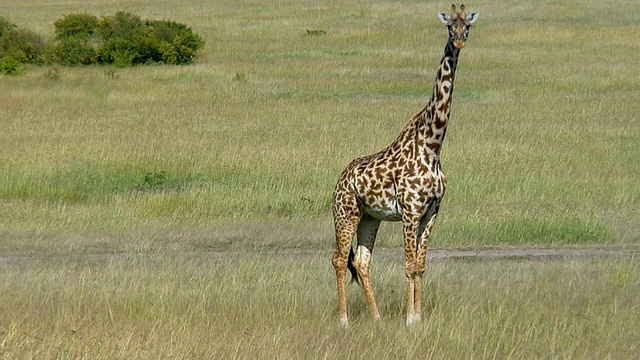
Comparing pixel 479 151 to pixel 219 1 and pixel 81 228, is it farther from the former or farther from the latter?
pixel 219 1

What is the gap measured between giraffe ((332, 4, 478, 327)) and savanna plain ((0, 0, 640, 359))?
0.45m

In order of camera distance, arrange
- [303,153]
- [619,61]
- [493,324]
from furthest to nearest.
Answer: [619,61] < [303,153] < [493,324]

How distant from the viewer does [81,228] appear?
49.7ft

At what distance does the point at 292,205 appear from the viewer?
16438 millimetres

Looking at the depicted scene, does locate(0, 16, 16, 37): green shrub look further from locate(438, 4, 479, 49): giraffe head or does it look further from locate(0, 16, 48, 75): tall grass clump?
locate(438, 4, 479, 49): giraffe head

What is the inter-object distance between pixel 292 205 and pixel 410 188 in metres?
7.91

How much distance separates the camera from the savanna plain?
27.9 ft

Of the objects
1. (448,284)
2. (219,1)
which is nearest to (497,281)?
(448,284)

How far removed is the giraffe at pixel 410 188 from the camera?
340 inches

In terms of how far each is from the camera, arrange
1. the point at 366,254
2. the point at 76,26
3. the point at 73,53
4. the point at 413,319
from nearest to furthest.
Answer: the point at 413,319 < the point at 366,254 < the point at 73,53 < the point at 76,26

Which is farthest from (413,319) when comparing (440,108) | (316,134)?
(316,134)

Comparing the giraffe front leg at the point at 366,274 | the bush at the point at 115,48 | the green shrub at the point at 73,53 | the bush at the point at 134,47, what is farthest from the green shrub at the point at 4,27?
the giraffe front leg at the point at 366,274

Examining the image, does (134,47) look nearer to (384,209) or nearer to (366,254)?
(366,254)

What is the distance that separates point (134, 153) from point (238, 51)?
883 inches
